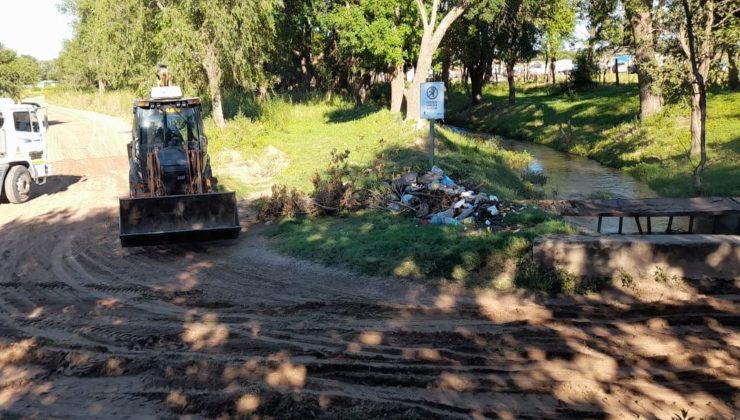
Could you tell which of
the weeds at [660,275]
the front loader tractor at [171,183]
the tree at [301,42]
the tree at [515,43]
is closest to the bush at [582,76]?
the tree at [515,43]

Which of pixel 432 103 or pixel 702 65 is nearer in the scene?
pixel 432 103

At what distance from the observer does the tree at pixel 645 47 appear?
56.3 ft

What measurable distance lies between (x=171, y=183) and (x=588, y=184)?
13871 millimetres

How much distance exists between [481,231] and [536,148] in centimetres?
2157

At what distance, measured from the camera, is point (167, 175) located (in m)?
11.7

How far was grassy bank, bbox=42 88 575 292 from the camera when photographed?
8.70m

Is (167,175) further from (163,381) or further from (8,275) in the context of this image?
(163,381)

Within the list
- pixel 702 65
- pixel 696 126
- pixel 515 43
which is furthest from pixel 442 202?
pixel 515 43

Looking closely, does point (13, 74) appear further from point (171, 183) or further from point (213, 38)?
point (171, 183)

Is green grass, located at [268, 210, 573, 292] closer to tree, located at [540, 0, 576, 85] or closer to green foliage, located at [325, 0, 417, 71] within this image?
Answer: green foliage, located at [325, 0, 417, 71]

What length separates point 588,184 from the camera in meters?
19.9

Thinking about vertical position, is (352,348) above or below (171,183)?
below

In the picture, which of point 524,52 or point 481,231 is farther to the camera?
point 524,52

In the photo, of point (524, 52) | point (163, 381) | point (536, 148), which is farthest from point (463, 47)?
point (163, 381)
